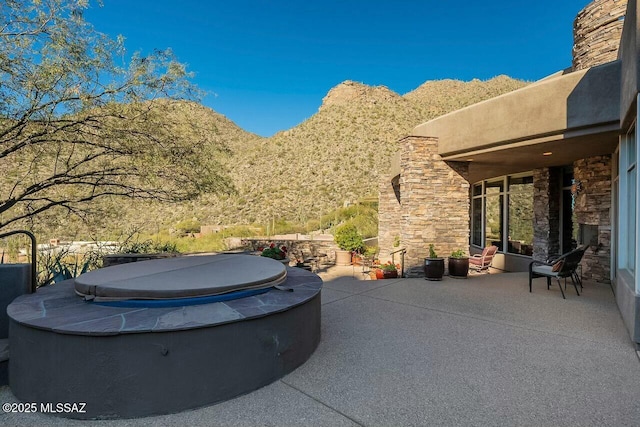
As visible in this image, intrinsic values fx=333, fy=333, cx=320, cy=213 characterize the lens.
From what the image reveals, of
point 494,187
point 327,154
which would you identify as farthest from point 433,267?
point 327,154

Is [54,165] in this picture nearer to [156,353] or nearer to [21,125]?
[21,125]

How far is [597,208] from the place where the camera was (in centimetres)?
750

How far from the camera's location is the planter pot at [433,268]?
26.1 feet

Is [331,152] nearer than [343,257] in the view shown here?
No

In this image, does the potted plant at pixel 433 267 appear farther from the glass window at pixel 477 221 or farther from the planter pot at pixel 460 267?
the glass window at pixel 477 221

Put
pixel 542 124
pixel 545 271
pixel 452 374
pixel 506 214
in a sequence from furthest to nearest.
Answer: pixel 506 214, pixel 545 271, pixel 542 124, pixel 452 374

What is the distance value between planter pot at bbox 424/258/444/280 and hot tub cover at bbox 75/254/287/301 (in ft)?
15.1

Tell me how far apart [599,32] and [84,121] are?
1134 cm

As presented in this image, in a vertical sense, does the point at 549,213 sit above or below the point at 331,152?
below

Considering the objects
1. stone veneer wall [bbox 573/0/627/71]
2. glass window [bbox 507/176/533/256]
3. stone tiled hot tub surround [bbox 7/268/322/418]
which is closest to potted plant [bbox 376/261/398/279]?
glass window [bbox 507/176/533/256]

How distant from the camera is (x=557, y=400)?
275cm

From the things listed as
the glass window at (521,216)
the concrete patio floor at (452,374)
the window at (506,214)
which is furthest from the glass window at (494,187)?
the concrete patio floor at (452,374)

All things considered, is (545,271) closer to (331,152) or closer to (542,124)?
(542,124)

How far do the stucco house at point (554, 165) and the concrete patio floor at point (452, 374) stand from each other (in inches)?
37.0
